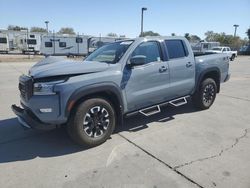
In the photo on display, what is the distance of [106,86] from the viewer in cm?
434

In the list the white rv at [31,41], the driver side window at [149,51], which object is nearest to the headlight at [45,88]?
the driver side window at [149,51]

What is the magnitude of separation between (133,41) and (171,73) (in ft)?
3.73

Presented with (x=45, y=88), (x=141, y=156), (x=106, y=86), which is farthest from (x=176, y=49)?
(x=45, y=88)

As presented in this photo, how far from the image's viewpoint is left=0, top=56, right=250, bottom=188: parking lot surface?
3338 mm

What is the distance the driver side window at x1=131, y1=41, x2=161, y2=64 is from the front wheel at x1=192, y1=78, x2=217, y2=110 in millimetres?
1746

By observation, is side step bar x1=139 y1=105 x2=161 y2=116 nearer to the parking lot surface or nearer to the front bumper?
the parking lot surface

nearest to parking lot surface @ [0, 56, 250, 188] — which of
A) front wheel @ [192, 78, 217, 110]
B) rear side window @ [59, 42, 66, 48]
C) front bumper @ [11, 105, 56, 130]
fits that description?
front bumper @ [11, 105, 56, 130]

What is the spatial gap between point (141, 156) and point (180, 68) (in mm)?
2522

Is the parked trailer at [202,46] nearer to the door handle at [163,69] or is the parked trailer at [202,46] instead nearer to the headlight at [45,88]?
the door handle at [163,69]

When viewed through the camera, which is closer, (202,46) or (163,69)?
(163,69)

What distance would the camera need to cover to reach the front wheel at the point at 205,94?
6426 millimetres

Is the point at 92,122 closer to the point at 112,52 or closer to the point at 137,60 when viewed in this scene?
the point at 137,60

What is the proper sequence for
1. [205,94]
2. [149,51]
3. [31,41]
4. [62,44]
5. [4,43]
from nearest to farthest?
[149,51], [205,94], [62,44], [4,43], [31,41]

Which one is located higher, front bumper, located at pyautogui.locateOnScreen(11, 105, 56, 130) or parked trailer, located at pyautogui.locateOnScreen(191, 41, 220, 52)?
parked trailer, located at pyautogui.locateOnScreen(191, 41, 220, 52)
